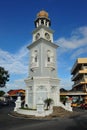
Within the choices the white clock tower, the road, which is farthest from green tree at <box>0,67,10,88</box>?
the road

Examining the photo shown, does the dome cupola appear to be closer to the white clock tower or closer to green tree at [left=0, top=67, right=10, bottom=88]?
the white clock tower

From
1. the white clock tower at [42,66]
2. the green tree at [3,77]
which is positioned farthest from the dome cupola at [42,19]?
the green tree at [3,77]

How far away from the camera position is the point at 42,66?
95.2ft

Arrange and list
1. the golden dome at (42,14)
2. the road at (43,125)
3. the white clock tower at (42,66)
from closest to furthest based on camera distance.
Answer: the road at (43,125), the white clock tower at (42,66), the golden dome at (42,14)

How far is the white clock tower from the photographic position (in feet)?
91.5

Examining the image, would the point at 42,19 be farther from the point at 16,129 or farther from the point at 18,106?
the point at 16,129

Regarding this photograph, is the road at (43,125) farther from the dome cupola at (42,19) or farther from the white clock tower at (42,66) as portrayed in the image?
the dome cupola at (42,19)

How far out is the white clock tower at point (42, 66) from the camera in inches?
1098

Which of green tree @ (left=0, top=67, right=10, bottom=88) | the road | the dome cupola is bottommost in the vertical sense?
the road

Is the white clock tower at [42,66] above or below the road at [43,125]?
above

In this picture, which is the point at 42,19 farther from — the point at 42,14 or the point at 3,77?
the point at 3,77

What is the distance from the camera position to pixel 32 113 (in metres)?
22.3

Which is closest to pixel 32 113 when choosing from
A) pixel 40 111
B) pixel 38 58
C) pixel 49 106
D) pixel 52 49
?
pixel 40 111

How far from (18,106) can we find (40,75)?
19.4ft
